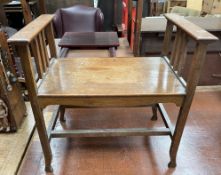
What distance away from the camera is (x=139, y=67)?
1.38 m

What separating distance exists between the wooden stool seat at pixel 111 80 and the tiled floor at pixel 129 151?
48 centimetres

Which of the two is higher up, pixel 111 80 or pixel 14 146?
pixel 111 80

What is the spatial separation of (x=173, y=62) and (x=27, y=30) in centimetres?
86

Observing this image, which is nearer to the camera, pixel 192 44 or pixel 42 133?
pixel 42 133

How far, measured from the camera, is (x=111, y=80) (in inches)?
48.5

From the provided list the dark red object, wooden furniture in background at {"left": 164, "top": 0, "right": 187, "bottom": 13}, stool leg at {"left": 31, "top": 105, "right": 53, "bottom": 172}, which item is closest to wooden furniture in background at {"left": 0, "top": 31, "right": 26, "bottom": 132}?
stool leg at {"left": 31, "top": 105, "right": 53, "bottom": 172}

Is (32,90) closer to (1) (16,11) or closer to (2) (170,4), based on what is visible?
(2) (170,4)

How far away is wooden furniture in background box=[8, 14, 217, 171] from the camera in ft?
3.45

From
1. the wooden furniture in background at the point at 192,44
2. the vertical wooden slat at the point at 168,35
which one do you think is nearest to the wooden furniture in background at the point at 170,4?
the wooden furniture in background at the point at 192,44

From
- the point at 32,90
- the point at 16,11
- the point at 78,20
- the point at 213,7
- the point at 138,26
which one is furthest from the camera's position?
the point at 16,11

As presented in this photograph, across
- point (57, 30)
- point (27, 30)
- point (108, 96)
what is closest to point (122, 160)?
point (108, 96)

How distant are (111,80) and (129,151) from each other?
55cm

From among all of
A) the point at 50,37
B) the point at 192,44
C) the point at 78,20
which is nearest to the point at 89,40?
the point at 50,37

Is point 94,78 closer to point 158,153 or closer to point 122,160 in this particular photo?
point 122,160
